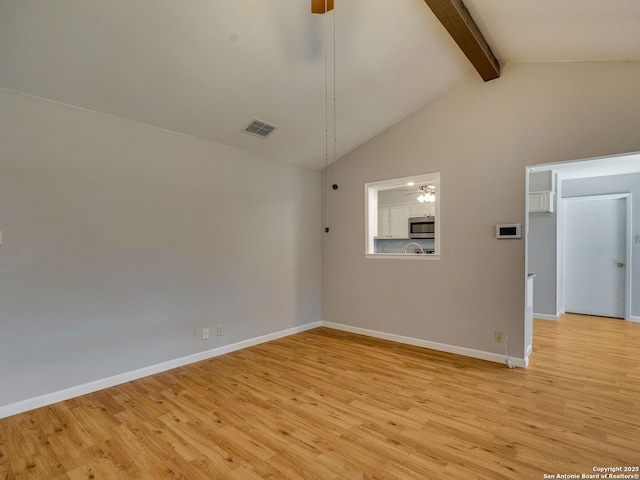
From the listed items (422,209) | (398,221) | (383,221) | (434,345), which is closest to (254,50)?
(434,345)

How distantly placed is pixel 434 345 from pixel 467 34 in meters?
3.30

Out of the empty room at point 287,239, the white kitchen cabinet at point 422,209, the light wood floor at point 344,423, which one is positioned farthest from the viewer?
the white kitchen cabinet at point 422,209

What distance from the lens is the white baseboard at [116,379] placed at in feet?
8.15

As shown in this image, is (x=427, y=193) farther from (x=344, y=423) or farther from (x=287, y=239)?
(x=344, y=423)

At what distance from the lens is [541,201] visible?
17.6 ft

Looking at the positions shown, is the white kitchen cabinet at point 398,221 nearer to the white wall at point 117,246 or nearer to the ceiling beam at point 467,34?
the white wall at point 117,246

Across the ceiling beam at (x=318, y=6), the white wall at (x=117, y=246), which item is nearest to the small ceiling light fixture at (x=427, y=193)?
the white wall at (x=117, y=246)

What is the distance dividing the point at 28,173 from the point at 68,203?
34 centimetres

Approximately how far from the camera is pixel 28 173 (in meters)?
2.55

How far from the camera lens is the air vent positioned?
11.8ft

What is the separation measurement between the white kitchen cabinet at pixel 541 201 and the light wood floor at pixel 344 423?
8.40 ft

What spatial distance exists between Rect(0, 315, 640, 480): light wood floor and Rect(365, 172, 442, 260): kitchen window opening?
196cm

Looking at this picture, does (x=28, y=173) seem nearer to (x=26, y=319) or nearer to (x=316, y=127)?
(x=26, y=319)

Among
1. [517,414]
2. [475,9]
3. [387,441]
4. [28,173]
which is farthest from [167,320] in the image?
[475,9]
